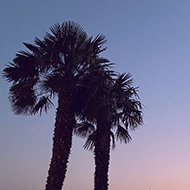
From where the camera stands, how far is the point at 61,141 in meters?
16.0

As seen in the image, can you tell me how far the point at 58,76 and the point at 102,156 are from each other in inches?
181

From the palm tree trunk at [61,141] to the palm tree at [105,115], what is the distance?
1.22 meters

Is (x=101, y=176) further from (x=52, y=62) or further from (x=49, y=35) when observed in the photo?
(x=49, y=35)

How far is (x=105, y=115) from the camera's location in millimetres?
17594

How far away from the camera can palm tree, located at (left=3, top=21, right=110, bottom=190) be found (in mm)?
16031

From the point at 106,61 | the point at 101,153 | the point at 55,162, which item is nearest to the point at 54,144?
the point at 55,162

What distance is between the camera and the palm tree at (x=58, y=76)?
16.0 m

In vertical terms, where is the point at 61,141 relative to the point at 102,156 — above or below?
below

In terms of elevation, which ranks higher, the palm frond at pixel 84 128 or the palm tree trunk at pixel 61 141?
the palm frond at pixel 84 128

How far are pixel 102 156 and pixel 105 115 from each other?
6.98ft

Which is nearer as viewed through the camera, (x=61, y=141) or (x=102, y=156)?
(x=61, y=141)

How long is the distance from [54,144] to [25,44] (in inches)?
208

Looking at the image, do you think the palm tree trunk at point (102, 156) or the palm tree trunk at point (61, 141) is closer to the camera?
the palm tree trunk at point (61, 141)

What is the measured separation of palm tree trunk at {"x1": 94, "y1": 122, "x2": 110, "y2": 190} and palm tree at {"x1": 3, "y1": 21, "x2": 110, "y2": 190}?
190 cm
